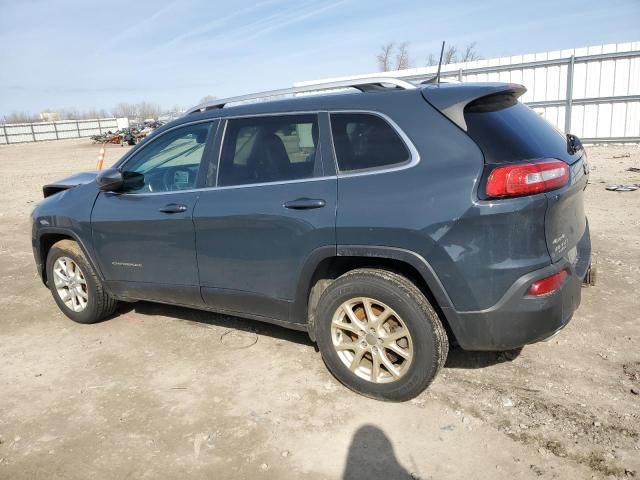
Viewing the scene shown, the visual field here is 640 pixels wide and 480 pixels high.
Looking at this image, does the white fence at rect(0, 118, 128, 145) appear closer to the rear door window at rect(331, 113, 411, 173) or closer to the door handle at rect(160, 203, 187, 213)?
the door handle at rect(160, 203, 187, 213)

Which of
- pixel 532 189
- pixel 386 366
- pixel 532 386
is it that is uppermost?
pixel 532 189

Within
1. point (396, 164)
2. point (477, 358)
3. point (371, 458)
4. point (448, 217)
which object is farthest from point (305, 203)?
point (477, 358)

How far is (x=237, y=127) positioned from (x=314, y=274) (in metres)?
1.20

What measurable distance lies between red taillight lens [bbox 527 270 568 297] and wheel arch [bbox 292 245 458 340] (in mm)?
423

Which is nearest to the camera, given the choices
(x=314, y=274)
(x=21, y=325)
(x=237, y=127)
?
(x=314, y=274)

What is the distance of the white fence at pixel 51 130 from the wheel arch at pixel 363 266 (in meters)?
61.0

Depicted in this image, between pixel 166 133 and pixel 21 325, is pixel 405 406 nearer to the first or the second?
pixel 166 133

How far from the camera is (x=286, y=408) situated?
3.23 m

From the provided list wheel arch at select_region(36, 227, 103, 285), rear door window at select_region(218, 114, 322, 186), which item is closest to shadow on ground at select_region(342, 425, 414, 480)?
rear door window at select_region(218, 114, 322, 186)

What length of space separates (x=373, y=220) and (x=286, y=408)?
1.29 metres

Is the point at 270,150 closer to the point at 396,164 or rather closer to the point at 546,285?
the point at 396,164

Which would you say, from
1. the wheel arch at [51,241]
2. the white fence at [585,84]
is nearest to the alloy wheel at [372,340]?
the wheel arch at [51,241]

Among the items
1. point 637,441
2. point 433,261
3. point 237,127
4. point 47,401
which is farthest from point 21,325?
point 637,441

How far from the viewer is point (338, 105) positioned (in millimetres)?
3246
